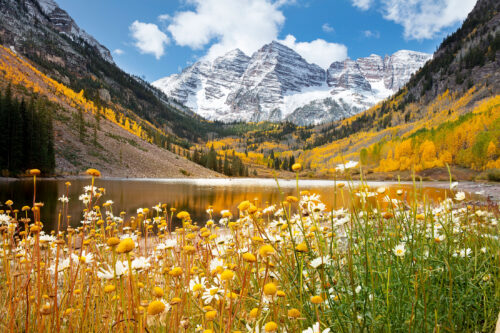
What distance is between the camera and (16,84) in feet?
171

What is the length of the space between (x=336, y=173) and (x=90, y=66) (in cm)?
18084

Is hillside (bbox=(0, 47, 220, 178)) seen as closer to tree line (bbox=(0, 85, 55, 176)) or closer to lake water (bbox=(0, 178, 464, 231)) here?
tree line (bbox=(0, 85, 55, 176))

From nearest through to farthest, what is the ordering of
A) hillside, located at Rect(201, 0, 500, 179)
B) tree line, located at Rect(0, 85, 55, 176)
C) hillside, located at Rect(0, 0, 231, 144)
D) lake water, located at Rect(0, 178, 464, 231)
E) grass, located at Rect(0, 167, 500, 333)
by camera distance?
grass, located at Rect(0, 167, 500, 333), lake water, located at Rect(0, 178, 464, 231), tree line, located at Rect(0, 85, 55, 176), hillside, located at Rect(201, 0, 500, 179), hillside, located at Rect(0, 0, 231, 144)

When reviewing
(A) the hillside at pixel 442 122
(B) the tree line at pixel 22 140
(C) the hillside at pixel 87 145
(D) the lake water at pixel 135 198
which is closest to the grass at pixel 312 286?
(D) the lake water at pixel 135 198

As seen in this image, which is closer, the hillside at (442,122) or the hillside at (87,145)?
the hillside at (87,145)

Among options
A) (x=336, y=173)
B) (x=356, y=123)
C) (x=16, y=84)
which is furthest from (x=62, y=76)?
(x=356, y=123)

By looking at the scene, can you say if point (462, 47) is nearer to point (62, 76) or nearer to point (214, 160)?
point (214, 160)

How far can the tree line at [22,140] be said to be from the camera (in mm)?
28234

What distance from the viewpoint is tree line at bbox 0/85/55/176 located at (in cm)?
2823

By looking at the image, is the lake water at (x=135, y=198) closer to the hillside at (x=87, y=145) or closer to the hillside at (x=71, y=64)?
the hillside at (x=87, y=145)

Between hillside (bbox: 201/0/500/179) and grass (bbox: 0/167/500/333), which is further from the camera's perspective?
hillside (bbox: 201/0/500/179)

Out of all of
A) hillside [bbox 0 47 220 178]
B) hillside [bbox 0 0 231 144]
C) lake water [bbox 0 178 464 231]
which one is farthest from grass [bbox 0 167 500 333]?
hillside [bbox 0 0 231 144]

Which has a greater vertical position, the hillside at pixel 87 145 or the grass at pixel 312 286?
the hillside at pixel 87 145

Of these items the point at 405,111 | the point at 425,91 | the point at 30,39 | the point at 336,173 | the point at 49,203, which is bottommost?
the point at 49,203
